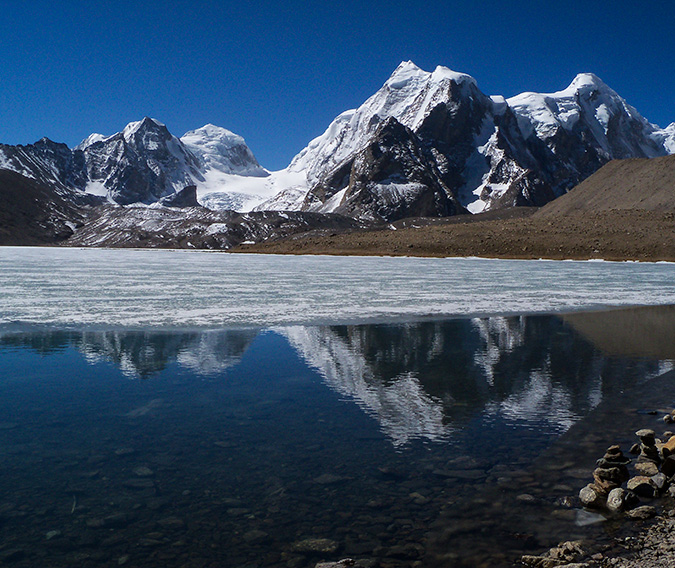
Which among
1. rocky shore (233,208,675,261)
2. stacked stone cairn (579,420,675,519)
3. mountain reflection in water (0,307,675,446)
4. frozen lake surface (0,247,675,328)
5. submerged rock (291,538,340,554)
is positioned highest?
rocky shore (233,208,675,261)

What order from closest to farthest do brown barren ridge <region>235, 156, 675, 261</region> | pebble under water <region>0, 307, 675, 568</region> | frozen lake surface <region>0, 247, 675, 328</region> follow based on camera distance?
1. pebble under water <region>0, 307, 675, 568</region>
2. frozen lake surface <region>0, 247, 675, 328</region>
3. brown barren ridge <region>235, 156, 675, 261</region>

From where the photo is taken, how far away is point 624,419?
7914 mm

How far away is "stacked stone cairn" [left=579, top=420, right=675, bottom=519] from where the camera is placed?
527 centimetres

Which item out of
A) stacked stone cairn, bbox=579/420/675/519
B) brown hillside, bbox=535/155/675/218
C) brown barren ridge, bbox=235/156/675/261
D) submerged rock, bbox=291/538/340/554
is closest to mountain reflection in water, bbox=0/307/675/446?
stacked stone cairn, bbox=579/420/675/519

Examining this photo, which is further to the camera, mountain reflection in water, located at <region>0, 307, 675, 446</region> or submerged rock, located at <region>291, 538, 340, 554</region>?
mountain reflection in water, located at <region>0, 307, 675, 446</region>

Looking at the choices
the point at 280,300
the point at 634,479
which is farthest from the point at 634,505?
the point at 280,300

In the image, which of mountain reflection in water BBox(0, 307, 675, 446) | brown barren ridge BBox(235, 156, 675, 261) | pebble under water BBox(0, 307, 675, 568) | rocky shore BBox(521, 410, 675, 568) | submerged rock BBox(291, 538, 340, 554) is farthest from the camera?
brown barren ridge BBox(235, 156, 675, 261)

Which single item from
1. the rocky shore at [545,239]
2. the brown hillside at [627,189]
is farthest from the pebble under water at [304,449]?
the brown hillside at [627,189]

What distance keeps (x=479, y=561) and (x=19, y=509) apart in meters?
3.97

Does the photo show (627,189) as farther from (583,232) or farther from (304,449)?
(304,449)

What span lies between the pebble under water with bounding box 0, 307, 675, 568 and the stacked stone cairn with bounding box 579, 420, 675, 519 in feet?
0.73

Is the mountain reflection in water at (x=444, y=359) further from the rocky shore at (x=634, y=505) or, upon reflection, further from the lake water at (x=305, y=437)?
the rocky shore at (x=634, y=505)

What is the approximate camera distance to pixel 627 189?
98.7 m

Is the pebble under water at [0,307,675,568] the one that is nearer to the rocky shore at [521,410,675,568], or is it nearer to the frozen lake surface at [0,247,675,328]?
the rocky shore at [521,410,675,568]
